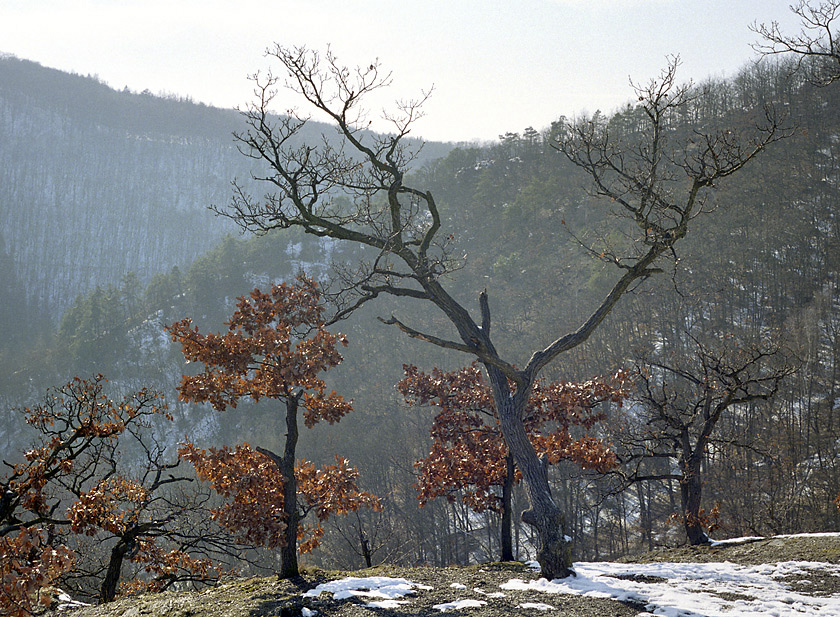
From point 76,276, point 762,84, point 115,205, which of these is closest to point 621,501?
point 762,84

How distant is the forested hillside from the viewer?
748 inches

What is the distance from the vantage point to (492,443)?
1060 centimetres

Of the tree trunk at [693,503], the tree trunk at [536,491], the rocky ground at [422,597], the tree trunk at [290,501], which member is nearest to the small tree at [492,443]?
the tree trunk at [693,503]

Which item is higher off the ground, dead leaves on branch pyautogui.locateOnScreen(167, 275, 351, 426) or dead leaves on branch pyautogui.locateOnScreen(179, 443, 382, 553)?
dead leaves on branch pyautogui.locateOnScreen(167, 275, 351, 426)

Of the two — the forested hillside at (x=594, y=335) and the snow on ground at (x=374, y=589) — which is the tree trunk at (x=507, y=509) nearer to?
the forested hillside at (x=594, y=335)

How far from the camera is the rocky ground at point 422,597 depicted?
5.32m

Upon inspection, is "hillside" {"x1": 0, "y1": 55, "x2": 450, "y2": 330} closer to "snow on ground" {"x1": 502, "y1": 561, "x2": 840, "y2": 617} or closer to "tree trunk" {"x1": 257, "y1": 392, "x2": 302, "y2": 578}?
"tree trunk" {"x1": 257, "y1": 392, "x2": 302, "y2": 578}

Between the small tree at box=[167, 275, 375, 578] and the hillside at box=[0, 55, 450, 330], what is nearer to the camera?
the small tree at box=[167, 275, 375, 578]

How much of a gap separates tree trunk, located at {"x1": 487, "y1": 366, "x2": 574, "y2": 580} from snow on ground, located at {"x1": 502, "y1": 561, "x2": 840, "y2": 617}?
0.82 ft

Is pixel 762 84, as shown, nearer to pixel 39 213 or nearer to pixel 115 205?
pixel 115 205

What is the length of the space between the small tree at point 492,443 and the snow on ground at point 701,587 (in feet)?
7.34

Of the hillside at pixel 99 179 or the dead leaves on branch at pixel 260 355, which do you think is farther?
the hillside at pixel 99 179

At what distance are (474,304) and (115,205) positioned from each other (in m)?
85.6

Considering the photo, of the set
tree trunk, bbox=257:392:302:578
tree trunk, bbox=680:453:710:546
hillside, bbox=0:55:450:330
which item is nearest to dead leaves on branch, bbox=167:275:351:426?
tree trunk, bbox=257:392:302:578
